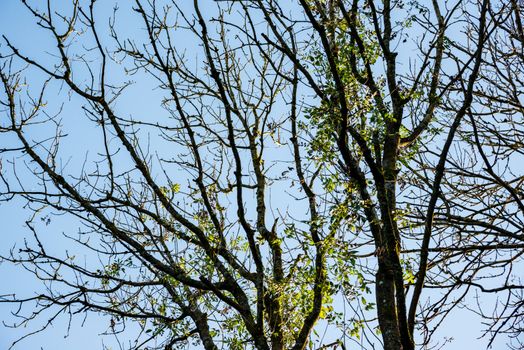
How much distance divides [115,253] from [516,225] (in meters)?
5.35

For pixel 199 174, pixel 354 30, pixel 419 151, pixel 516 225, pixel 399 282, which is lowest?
pixel 399 282

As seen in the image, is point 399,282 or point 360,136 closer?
point 399,282

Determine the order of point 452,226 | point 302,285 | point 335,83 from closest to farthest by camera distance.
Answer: point 335,83, point 302,285, point 452,226

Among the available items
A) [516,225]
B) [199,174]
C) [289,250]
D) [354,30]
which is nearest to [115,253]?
[199,174]

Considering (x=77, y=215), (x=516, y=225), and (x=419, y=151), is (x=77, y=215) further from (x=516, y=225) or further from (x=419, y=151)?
(x=516, y=225)

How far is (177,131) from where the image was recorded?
9578 mm

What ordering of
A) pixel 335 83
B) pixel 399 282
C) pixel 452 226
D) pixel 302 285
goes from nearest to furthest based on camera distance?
pixel 399 282, pixel 335 83, pixel 302 285, pixel 452 226

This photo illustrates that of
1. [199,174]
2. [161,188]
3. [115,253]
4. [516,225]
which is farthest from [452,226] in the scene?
[115,253]

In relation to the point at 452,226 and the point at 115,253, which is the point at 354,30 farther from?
the point at 115,253

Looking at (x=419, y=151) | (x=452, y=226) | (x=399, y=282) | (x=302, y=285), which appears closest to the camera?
(x=399, y=282)

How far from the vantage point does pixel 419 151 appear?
924cm

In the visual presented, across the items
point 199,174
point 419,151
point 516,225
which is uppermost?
point 419,151

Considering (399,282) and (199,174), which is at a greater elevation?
(199,174)

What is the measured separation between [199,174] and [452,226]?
3.37 meters
